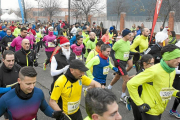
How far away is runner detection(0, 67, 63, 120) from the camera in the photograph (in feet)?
7.21

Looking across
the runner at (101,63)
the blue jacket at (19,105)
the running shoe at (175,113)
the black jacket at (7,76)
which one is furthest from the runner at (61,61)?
the running shoe at (175,113)

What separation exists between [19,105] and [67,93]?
28.0 inches

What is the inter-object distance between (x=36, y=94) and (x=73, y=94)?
23.4 inches

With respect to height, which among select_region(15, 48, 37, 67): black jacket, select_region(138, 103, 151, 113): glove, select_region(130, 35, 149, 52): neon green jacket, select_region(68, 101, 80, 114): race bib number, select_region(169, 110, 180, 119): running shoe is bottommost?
select_region(169, 110, 180, 119): running shoe

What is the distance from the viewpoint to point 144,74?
8.73ft

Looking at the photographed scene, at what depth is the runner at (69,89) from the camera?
2611 millimetres

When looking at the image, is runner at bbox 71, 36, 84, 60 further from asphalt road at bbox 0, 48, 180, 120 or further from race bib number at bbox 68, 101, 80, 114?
race bib number at bbox 68, 101, 80, 114

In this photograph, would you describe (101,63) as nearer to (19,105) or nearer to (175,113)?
(175,113)

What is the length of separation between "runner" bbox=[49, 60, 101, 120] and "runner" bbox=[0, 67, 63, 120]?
30 cm

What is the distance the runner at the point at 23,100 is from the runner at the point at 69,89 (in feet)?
0.97

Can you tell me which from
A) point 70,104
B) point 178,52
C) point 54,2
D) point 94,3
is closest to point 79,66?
point 70,104

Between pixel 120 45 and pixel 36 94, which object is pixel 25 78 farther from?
pixel 120 45

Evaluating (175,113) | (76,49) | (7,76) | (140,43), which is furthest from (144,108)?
(76,49)

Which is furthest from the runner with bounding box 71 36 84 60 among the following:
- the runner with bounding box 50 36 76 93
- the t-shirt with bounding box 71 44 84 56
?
the runner with bounding box 50 36 76 93
